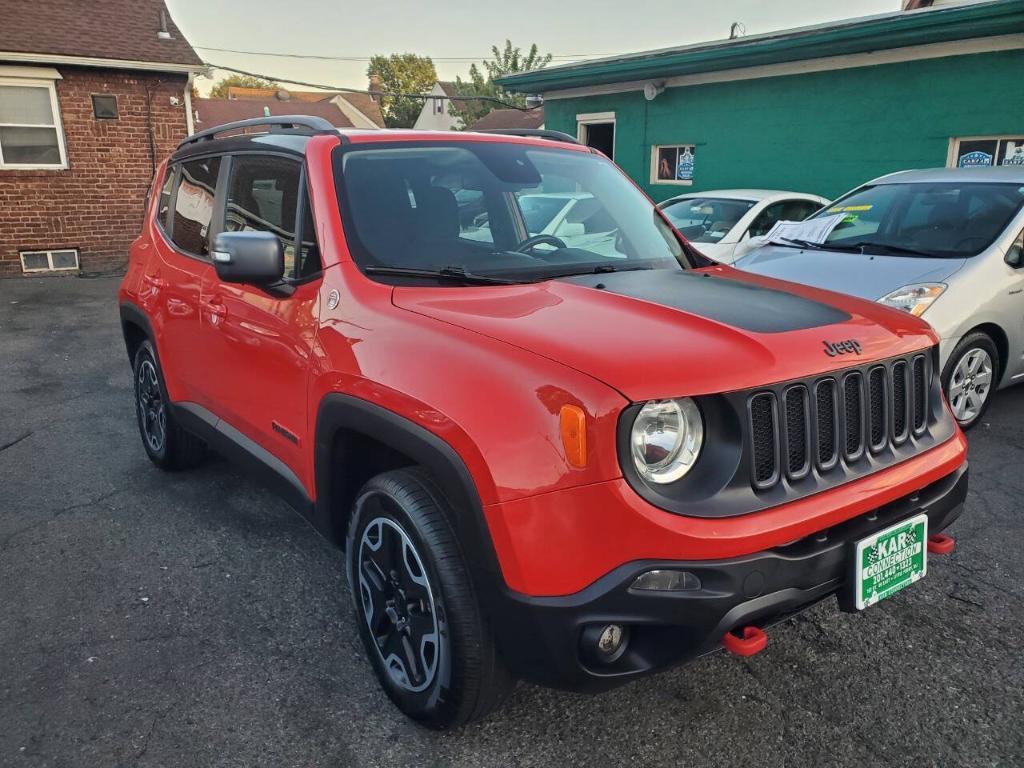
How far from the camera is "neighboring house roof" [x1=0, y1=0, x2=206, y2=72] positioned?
1329 cm

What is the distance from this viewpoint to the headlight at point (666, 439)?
207 cm

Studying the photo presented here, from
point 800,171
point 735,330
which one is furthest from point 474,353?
point 800,171

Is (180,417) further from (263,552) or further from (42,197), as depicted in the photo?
(42,197)

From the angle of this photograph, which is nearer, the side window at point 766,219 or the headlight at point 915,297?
the headlight at point 915,297

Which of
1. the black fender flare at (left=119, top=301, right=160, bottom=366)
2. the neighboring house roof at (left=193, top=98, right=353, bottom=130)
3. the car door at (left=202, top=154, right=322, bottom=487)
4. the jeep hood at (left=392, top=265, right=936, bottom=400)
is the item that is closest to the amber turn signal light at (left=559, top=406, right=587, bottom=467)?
the jeep hood at (left=392, top=265, right=936, bottom=400)

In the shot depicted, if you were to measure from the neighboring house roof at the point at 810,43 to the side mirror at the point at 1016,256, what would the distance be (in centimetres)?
473

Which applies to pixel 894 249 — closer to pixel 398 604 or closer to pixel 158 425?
pixel 398 604

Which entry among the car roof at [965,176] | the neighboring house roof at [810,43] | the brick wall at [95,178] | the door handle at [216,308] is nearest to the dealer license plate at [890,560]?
the door handle at [216,308]

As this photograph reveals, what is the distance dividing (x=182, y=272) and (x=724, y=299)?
9.05 feet

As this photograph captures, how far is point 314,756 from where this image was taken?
96.7 inches

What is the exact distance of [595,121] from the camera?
48.2 ft

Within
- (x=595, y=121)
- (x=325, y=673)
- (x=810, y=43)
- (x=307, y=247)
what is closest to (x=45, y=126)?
(x=595, y=121)

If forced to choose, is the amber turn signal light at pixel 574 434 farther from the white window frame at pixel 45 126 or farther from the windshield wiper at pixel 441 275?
the white window frame at pixel 45 126

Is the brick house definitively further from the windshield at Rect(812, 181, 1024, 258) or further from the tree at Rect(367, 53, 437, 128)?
the tree at Rect(367, 53, 437, 128)
